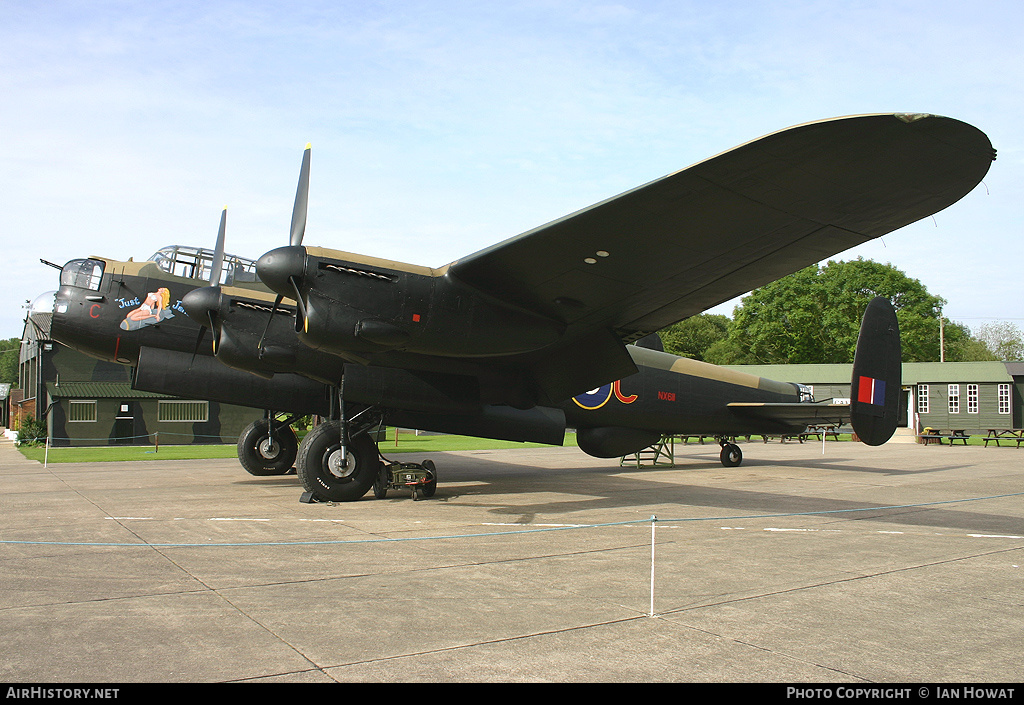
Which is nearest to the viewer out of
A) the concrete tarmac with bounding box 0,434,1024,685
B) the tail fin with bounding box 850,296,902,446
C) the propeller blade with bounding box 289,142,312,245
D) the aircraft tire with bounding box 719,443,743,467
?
the concrete tarmac with bounding box 0,434,1024,685

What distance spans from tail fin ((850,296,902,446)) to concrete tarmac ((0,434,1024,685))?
4.96 ft

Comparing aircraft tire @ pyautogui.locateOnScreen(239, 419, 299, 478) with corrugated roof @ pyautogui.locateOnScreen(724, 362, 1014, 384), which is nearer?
aircraft tire @ pyautogui.locateOnScreen(239, 419, 299, 478)

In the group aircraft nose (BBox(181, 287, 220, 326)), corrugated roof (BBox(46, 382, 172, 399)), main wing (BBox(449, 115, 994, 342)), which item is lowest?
corrugated roof (BBox(46, 382, 172, 399))

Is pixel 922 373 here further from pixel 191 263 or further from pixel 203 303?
pixel 203 303

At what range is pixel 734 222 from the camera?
25.9 ft

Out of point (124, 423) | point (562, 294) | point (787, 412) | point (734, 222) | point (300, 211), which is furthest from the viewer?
point (124, 423)

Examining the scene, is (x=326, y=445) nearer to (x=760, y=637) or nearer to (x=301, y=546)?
(x=301, y=546)

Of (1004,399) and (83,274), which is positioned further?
(1004,399)

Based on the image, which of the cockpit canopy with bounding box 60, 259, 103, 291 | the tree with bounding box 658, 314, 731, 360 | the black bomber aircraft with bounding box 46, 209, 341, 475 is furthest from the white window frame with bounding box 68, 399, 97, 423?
the tree with bounding box 658, 314, 731, 360

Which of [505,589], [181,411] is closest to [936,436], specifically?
[505,589]

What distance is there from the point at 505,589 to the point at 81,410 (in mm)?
30137

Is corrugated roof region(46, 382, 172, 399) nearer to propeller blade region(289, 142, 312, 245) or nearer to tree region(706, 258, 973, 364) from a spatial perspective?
propeller blade region(289, 142, 312, 245)

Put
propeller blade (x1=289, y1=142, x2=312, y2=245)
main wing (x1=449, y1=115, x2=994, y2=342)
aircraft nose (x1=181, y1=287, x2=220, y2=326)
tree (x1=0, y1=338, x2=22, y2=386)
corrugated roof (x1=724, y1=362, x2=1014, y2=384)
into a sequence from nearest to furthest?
main wing (x1=449, y1=115, x2=994, y2=342) < propeller blade (x1=289, y1=142, x2=312, y2=245) < aircraft nose (x1=181, y1=287, x2=220, y2=326) < corrugated roof (x1=724, y1=362, x2=1014, y2=384) < tree (x1=0, y1=338, x2=22, y2=386)

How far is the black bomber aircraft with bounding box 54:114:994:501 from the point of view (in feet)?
22.2
